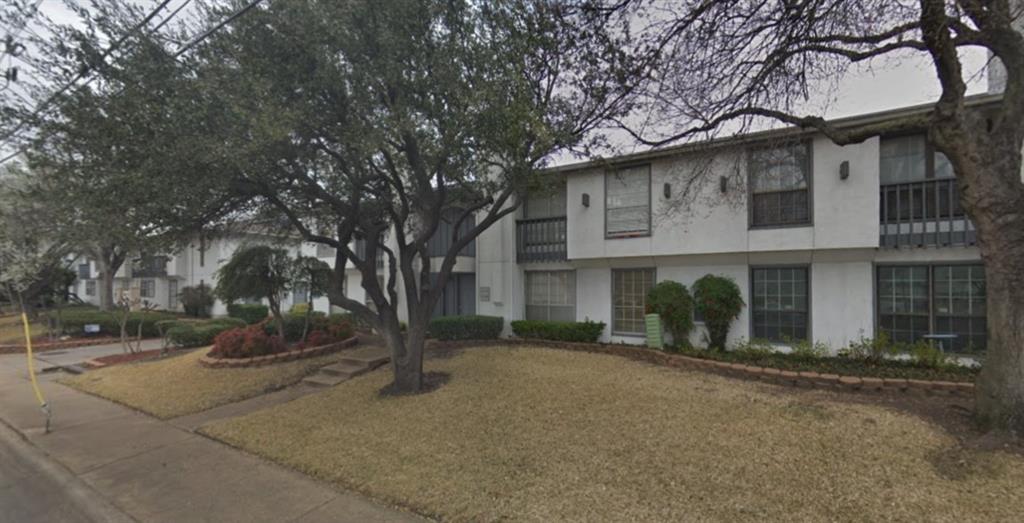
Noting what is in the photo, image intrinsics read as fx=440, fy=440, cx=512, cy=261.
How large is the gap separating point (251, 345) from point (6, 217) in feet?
23.5

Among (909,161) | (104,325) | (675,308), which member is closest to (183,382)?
(675,308)

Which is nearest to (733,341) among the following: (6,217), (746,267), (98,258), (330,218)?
(746,267)

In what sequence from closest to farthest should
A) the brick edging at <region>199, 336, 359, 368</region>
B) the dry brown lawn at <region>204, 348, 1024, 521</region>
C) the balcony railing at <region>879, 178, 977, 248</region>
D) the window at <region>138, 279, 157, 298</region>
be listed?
the dry brown lawn at <region>204, 348, 1024, 521</region> < the balcony railing at <region>879, 178, 977, 248</region> < the brick edging at <region>199, 336, 359, 368</region> < the window at <region>138, 279, 157, 298</region>

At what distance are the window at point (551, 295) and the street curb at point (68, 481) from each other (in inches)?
381

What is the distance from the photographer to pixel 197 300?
24438mm

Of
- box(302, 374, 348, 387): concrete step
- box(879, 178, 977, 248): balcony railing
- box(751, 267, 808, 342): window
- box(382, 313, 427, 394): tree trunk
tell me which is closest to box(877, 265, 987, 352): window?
box(879, 178, 977, 248): balcony railing

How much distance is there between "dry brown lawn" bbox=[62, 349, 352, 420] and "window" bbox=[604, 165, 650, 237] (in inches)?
303

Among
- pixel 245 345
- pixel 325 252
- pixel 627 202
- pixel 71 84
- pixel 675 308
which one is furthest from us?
pixel 325 252

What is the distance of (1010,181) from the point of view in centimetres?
465

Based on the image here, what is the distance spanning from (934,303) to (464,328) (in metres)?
→ 10.2

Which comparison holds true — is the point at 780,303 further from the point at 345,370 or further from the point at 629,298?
the point at 345,370

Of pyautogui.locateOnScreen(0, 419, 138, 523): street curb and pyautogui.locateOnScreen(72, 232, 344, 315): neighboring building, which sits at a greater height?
pyautogui.locateOnScreen(72, 232, 344, 315): neighboring building

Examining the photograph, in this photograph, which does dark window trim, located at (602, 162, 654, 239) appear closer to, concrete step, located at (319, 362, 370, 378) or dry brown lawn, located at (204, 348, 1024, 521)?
dry brown lawn, located at (204, 348, 1024, 521)

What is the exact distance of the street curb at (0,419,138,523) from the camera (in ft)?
14.3
